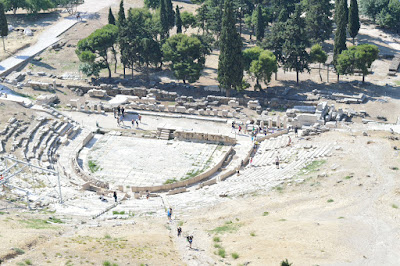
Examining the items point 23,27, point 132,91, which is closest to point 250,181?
point 132,91

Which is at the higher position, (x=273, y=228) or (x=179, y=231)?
(x=273, y=228)

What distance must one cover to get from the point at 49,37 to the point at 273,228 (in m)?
71.6

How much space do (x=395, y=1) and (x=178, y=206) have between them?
2887 inches

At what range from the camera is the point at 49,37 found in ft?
354

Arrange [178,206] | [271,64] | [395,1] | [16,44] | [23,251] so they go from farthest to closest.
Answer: [395,1], [16,44], [271,64], [178,206], [23,251]

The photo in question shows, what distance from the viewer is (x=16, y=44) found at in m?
104

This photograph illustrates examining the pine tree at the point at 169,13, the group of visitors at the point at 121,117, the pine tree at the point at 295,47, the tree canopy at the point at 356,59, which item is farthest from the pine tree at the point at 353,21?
the group of visitors at the point at 121,117

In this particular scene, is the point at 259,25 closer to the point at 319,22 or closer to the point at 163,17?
the point at 319,22

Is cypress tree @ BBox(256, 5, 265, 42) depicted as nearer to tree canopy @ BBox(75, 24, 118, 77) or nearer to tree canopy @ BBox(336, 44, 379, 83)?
tree canopy @ BBox(336, 44, 379, 83)

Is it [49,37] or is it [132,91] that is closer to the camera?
[132,91]

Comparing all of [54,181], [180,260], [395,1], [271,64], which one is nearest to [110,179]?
[54,181]

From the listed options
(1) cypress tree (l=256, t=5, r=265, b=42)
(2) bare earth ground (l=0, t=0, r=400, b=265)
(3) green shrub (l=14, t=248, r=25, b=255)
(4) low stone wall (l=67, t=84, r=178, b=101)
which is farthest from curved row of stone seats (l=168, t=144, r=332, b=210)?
(1) cypress tree (l=256, t=5, r=265, b=42)

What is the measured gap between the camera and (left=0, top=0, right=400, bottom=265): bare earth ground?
140 feet

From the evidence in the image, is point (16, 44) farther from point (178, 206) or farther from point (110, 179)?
point (178, 206)
